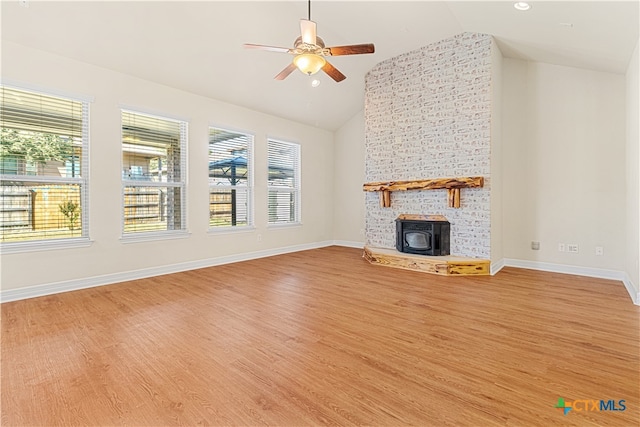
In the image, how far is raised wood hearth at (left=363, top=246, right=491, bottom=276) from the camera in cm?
482

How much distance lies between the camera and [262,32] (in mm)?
4523

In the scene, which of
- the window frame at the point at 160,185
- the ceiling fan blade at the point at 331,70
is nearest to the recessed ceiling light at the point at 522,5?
the ceiling fan blade at the point at 331,70

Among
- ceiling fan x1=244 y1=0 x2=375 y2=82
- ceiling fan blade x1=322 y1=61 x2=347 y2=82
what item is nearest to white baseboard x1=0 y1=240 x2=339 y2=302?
ceiling fan x1=244 y1=0 x2=375 y2=82

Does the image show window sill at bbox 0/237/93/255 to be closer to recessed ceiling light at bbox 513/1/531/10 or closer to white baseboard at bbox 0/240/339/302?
white baseboard at bbox 0/240/339/302

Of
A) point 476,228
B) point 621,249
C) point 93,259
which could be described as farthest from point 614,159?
point 93,259

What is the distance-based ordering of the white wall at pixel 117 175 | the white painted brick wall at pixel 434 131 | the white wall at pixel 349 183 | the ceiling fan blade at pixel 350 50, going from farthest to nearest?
the white wall at pixel 349 183 → the white painted brick wall at pixel 434 131 → the white wall at pixel 117 175 → the ceiling fan blade at pixel 350 50

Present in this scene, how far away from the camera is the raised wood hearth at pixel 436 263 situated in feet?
15.8

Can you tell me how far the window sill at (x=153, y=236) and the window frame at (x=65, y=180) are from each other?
18.6 inches

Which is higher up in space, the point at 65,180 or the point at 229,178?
the point at 229,178

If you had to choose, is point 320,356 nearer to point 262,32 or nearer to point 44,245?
point 44,245

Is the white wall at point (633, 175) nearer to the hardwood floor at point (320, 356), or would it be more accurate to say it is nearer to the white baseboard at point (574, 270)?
the white baseboard at point (574, 270)

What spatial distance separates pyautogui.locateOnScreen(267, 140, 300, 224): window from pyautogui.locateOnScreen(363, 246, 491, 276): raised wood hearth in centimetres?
238

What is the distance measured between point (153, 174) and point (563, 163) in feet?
21.2

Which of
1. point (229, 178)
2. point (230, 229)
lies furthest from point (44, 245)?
point (229, 178)
